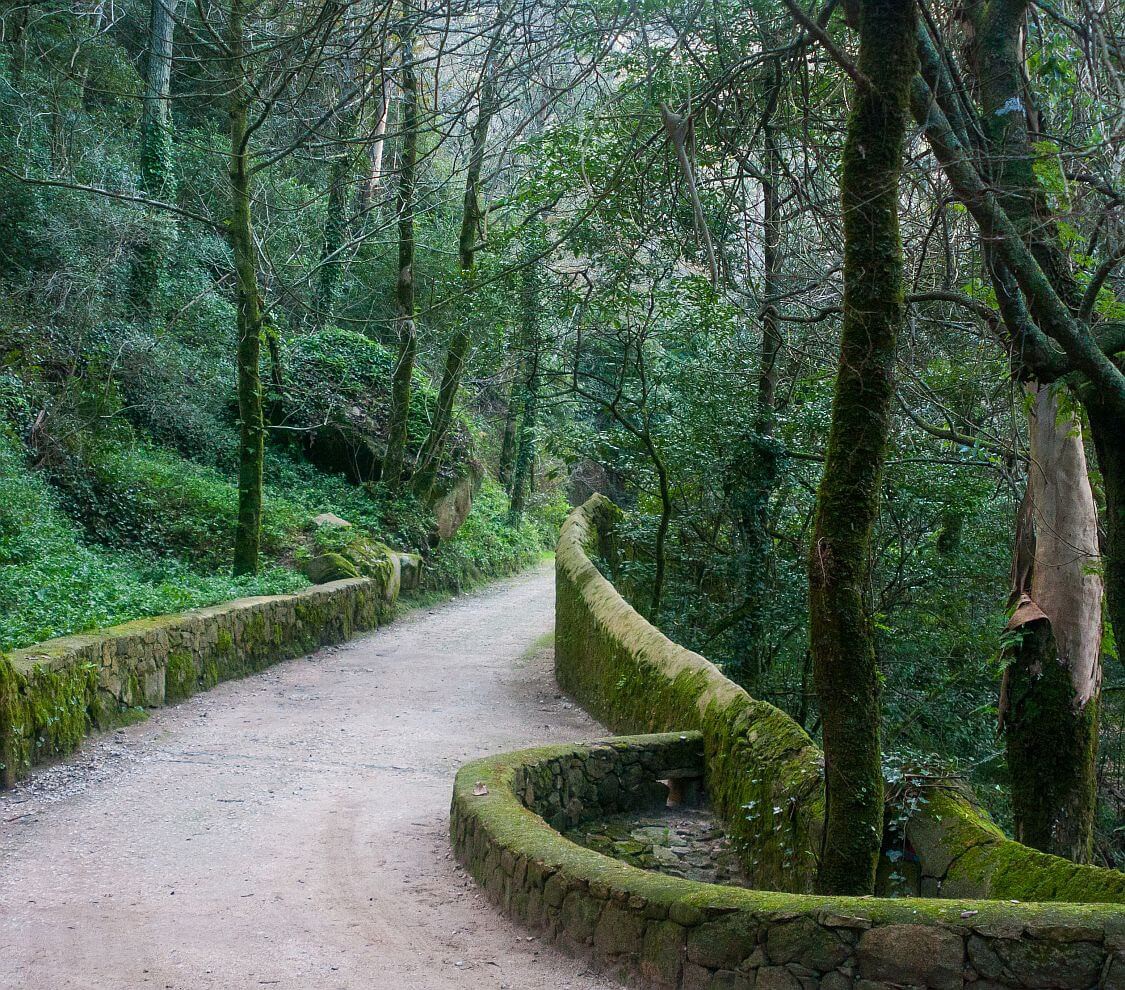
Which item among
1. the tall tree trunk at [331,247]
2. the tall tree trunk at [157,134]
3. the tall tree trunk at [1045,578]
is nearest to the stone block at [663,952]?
the tall tree trunk at [1045,578]

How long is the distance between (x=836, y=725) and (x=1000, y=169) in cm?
403

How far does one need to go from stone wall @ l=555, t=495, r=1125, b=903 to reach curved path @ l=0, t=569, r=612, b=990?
0.96m

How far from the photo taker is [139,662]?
28.5ft

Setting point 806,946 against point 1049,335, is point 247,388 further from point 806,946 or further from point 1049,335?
point 806,946

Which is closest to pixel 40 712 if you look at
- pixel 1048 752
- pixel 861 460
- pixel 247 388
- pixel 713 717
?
pixel 713 717

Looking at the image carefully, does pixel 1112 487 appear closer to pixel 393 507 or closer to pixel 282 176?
pixel 393 507

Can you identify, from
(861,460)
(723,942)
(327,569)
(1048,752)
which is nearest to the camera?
(723,942)

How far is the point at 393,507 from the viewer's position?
18594mm

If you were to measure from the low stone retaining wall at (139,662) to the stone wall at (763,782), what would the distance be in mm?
3684

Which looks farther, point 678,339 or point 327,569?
point 327,569

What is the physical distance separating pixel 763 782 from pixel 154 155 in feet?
56.8

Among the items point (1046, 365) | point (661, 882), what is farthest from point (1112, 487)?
point (661, 882)

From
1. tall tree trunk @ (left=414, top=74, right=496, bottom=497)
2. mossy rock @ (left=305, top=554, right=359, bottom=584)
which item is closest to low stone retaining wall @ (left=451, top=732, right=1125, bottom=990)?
mossy rock @ (left=305, top=554, right=359, bottom=584)

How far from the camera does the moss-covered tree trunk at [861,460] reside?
13.9 feet
